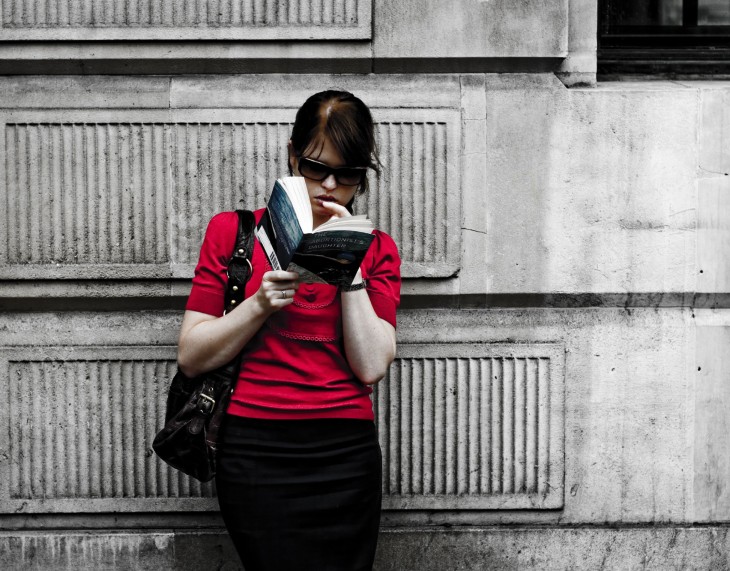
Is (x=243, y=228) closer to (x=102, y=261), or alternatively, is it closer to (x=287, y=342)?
(x=287, y=342)

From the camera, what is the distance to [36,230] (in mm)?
3439

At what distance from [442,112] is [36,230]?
5.74 ft

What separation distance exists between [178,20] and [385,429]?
6.21 ft

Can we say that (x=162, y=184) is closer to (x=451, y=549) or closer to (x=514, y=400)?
(x=514, y=400)

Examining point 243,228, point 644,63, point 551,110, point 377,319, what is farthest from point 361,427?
point 644,63

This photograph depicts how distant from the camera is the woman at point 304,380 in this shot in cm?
239

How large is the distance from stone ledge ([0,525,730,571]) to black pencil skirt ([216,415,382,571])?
3.58ft

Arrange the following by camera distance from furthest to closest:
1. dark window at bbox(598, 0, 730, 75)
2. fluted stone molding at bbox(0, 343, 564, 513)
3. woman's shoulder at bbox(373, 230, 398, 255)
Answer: dark window at bbox(598, 0, 730, 75) < fluted stone molding at bbox(0, 343, 564, 513) < woman's shoulder at bbox(373, 230, 398, 255)

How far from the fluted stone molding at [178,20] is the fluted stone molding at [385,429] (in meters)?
1.29

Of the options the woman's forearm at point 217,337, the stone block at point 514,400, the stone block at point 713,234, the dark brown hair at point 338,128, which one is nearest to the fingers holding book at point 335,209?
the dark brown hair at point 338,128

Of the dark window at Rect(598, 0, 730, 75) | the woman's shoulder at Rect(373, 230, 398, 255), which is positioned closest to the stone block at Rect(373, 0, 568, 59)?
the dark window at Rect(598, 0, 730, 75)

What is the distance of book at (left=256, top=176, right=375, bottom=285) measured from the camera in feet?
7.04

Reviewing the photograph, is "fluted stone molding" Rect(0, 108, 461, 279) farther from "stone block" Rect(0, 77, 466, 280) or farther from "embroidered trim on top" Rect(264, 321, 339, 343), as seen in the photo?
"embroidered trim on top" Rect(264, 321, 339, 343)

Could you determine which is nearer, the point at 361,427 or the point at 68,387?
the point at 361,427
